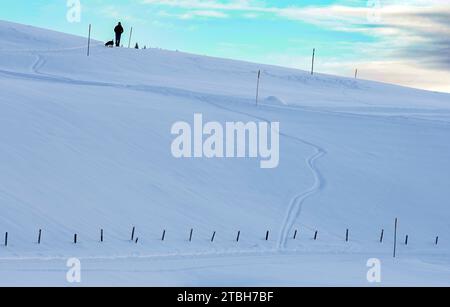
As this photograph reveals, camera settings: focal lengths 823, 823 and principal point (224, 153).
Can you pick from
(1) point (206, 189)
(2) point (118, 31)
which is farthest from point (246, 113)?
(2) point (118, 31)

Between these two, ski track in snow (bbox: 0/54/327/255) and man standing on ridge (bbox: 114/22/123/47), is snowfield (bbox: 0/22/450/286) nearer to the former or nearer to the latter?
ski track in snow (bbox: 0/54/327/255)

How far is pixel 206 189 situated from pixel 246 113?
42.9ft

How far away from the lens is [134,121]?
33.8 meters

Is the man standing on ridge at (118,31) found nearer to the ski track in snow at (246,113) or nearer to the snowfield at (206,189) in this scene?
the ski track in snow at (246,113)

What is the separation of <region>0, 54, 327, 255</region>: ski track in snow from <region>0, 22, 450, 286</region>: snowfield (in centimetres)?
10

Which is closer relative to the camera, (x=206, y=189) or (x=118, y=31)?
(x=206, y=189)

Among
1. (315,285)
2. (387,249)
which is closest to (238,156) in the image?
(387,249)

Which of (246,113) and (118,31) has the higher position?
(118,31)

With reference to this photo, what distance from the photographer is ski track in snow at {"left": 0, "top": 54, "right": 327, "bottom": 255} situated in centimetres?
2564

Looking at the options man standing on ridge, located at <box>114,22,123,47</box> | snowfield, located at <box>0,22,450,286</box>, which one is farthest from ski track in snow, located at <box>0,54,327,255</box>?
man standing on ridge, located at <box>114,22,123,47</box>

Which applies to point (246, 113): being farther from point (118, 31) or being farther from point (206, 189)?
point (118, 31)

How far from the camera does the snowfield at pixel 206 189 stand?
20.1 meters

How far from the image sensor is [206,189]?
1080 inches
